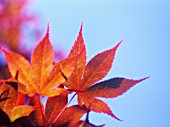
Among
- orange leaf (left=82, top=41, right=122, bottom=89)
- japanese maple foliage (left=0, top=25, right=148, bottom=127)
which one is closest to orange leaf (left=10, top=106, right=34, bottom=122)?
japanese maple foliage (left=0, top=25, right=148, bottom=127)

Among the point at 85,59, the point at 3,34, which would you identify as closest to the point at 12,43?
the point at 3,34

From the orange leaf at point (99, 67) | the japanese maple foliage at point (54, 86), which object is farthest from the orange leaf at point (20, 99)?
the orange leaf at point (99, 67)

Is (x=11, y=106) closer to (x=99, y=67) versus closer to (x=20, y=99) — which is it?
(x=20, y=99)

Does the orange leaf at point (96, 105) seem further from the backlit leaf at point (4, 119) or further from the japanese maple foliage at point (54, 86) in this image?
the backlit leaf at point (4, 119)

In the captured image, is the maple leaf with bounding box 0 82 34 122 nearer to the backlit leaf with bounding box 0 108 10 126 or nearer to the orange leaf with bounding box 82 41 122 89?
the backlit leaf with bounding box 0 108 10 126

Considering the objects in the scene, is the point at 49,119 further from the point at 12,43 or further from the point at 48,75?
the point at 12,43

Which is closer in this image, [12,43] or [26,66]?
[26,66]
